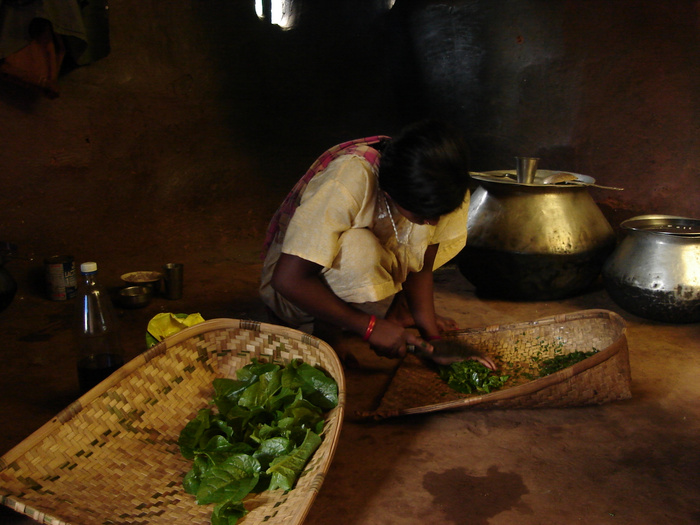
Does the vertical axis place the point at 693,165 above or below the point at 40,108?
below

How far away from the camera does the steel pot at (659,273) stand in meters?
2.68

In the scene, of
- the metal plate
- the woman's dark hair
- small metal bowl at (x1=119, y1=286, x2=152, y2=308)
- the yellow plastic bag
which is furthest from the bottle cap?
the metal plate

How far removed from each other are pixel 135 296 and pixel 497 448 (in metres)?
2.09

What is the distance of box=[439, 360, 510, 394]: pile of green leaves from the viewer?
1962mm

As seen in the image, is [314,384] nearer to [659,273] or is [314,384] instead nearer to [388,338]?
[388,338]

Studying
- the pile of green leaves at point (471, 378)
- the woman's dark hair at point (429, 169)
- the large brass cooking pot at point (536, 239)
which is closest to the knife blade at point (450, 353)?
the pile of green leaves at point (471, 378)

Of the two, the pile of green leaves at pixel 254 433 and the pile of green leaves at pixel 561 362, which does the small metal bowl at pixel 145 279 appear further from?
the pile of green leaves at pixel 561 362

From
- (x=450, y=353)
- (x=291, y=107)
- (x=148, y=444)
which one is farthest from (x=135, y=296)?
(x=291, y=107)

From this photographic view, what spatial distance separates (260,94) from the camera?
4.23m

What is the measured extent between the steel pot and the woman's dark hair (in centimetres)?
166

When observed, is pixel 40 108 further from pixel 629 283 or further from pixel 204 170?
pixel 629 283

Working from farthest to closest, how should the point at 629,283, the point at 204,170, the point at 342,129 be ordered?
the point at 342,129 → the point at 204,170 → the point at 629,283

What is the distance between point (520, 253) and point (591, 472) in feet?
5.13

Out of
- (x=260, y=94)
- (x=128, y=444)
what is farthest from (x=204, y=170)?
(x=128, y=444)
